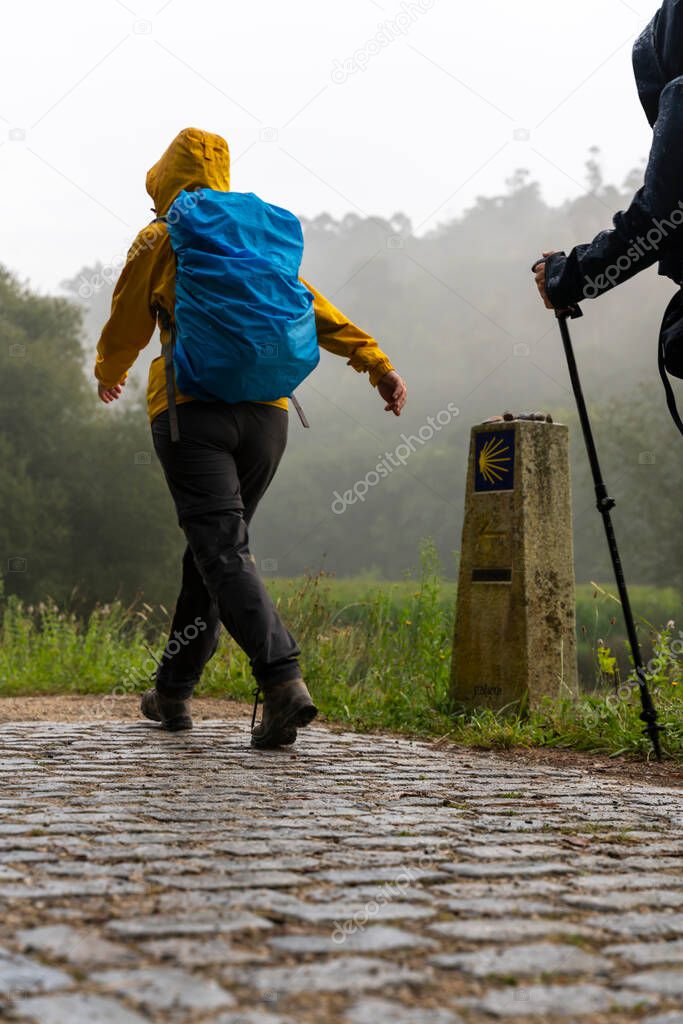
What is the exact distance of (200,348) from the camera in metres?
4.39

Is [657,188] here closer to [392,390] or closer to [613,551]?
[613,551]

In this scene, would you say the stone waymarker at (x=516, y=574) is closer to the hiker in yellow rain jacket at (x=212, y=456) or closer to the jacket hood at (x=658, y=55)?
the hiker in yellow rain jacket at (x=212, y=456)

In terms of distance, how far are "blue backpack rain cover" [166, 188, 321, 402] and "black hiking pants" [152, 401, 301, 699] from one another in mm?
118

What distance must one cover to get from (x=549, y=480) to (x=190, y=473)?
2038 mm

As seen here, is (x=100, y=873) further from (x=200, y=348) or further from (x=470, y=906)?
(x=200, y=348)

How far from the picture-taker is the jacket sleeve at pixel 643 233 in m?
3.57

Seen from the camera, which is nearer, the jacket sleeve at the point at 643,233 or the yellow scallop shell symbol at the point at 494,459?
the jacket sleeve at the point at 643,233

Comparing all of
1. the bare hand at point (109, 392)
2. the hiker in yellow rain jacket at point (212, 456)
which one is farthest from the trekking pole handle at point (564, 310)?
the bare hand at point (109, 392)

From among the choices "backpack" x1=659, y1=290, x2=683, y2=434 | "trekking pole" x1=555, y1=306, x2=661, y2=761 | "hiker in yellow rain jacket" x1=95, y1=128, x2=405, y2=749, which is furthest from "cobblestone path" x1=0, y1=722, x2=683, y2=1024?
"backpack" x1=659, y1=290, x2=683, y2=434

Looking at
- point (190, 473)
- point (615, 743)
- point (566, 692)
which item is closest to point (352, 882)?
point (190, 473)

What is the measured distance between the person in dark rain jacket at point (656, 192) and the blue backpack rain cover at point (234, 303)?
1.10m

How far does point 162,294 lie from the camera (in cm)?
457

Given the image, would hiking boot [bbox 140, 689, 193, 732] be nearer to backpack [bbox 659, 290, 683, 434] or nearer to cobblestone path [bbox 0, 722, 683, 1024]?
cobblestone path [bbox 0, 722, 683, 1024]

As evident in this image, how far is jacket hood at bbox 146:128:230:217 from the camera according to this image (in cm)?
475
